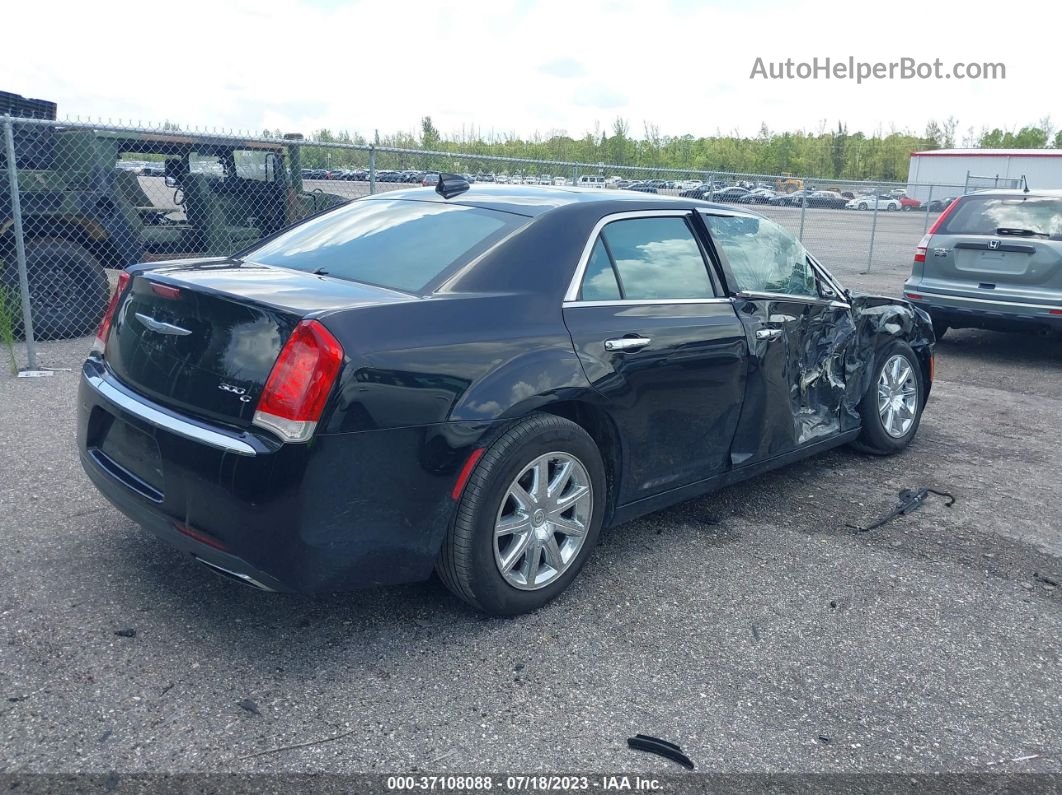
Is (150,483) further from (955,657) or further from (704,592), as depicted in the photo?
(955,657)

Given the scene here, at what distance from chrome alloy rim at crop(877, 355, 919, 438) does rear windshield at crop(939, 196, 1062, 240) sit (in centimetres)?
399

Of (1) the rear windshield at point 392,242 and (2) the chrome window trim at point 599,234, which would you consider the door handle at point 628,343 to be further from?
(1) the rear windshield at point 392,242

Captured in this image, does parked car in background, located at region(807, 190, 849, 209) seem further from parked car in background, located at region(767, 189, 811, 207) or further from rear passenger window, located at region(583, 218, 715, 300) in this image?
rear passenger window, located at region(583, 218, 715, 300)

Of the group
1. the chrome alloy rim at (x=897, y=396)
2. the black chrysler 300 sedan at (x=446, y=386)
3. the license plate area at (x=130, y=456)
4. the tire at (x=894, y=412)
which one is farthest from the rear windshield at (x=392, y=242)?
the chrome alloy rim at (x=897, y=396)

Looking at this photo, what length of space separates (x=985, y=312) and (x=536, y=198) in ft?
21.6

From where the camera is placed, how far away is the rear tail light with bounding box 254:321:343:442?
284 centimetres

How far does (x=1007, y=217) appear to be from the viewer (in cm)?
905

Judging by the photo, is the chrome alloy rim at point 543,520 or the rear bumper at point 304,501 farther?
the chrome alloy rim at point 543,520

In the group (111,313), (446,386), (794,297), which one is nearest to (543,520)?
(446,386)

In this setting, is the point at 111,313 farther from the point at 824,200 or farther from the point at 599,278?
the point at 824,200

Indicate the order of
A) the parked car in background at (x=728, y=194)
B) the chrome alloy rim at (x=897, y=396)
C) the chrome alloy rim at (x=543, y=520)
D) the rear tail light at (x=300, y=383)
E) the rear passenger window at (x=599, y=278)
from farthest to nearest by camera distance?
the parked car in background at (x=728, y=194) < the chrome alloy rim at (x=897, y=396) < the rear passenger window at (x=599, y=278) < the chrome alloy rim at (x=543, y=520) < the rear tail light at (x=300, y=383)

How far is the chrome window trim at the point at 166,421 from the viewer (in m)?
2.91

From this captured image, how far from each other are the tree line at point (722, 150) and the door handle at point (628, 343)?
8.00 m

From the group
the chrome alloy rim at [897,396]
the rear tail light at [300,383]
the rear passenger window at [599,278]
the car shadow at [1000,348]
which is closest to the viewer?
the rear tail light at [300,383]
